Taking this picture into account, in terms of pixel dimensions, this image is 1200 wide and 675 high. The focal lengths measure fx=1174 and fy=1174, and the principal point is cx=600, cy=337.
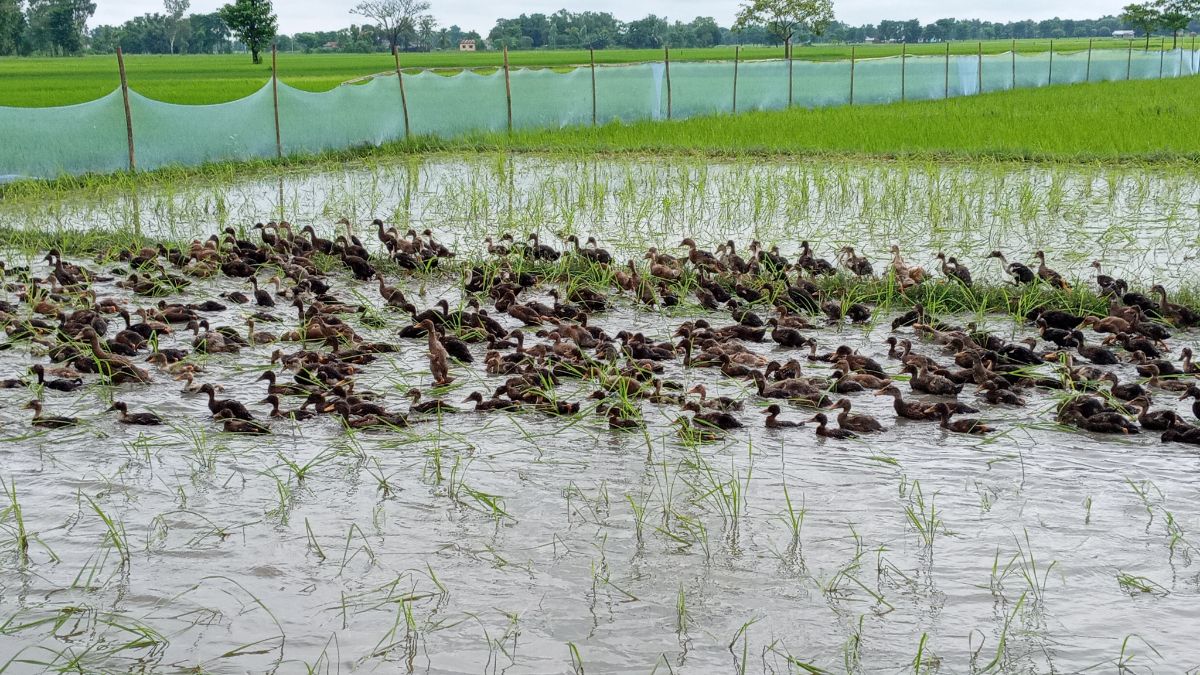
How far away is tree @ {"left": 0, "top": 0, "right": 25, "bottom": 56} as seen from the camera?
247 feet

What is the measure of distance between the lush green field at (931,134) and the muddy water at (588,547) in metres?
12.6

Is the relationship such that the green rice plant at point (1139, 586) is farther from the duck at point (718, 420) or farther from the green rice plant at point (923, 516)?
the duck at point (718, 420)

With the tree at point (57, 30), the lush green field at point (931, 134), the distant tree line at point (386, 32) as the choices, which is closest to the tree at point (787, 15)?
the distant tree line at point (386, 32)

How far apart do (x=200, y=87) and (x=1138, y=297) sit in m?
38.3

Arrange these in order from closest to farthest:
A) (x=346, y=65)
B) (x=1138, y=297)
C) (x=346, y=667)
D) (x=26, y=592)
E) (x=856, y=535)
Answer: (x=346, y=667) → (x=26, y=592) → (x=856, y=535) → (x=1138, y=297) → (x=346, y=65)

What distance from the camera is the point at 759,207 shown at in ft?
45.4

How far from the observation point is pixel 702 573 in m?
5.04

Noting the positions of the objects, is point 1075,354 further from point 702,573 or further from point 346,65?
point 346,65

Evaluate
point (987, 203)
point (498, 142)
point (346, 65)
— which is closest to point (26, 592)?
point (987, 203)

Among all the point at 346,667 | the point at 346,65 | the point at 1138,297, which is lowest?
the point at 346,667

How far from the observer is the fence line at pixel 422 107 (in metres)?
16.7

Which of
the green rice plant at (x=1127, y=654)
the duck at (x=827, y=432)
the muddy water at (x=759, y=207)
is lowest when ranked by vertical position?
the green rice plant at (x=1127, y=654)

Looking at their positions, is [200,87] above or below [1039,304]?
above

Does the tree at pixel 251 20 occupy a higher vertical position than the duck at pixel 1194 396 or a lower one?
higher
